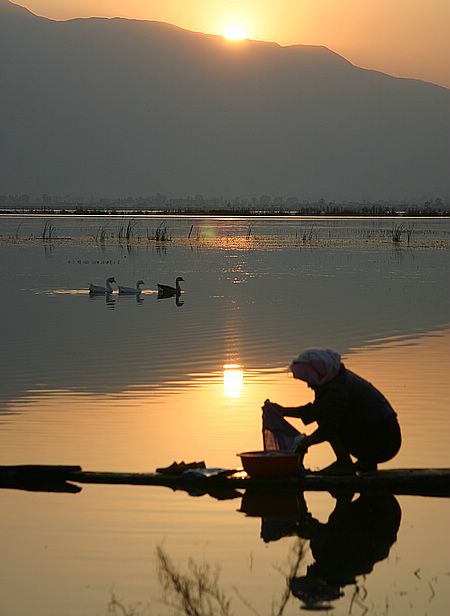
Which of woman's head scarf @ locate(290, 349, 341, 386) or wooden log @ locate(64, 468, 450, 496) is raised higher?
woman's head scarf @ locate(290, 349, 341, 386)

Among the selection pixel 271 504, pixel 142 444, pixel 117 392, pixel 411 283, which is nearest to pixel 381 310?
pixel 411 283

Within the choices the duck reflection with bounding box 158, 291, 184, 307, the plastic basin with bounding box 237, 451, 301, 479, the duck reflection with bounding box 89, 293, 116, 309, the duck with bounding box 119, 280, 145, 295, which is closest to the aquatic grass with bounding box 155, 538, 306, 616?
the plastic basin with bounding box 237, 451, 301, 479

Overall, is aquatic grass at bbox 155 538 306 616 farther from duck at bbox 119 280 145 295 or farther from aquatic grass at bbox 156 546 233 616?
duck at bbox 119 280 145 295

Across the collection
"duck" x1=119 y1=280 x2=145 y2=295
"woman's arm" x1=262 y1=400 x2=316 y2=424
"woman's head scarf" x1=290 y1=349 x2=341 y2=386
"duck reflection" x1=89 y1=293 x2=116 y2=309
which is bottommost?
"duck reflection" x1=89 y1=293 x2=116 y2=309

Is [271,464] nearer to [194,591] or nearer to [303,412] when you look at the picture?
[303,412]

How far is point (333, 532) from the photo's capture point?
32.6 ft

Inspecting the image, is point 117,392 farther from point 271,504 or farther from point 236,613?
point 236,613

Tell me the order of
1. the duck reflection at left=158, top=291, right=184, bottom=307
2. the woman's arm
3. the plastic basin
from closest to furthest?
1. the plastic basin
2. the woman's arm
3. the duck reflection at left=158, top=291, right=184, bottom=307

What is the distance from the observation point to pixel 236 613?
25.9 ft

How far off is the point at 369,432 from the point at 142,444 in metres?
2.76

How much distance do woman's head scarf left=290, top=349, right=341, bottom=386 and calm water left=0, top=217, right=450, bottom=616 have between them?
982 mm

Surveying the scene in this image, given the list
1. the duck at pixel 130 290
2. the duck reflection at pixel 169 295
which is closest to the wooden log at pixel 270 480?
the duck reflection at pixel 169 295

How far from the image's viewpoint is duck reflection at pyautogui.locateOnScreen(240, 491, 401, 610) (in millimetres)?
8570

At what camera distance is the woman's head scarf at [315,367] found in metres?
11.0
